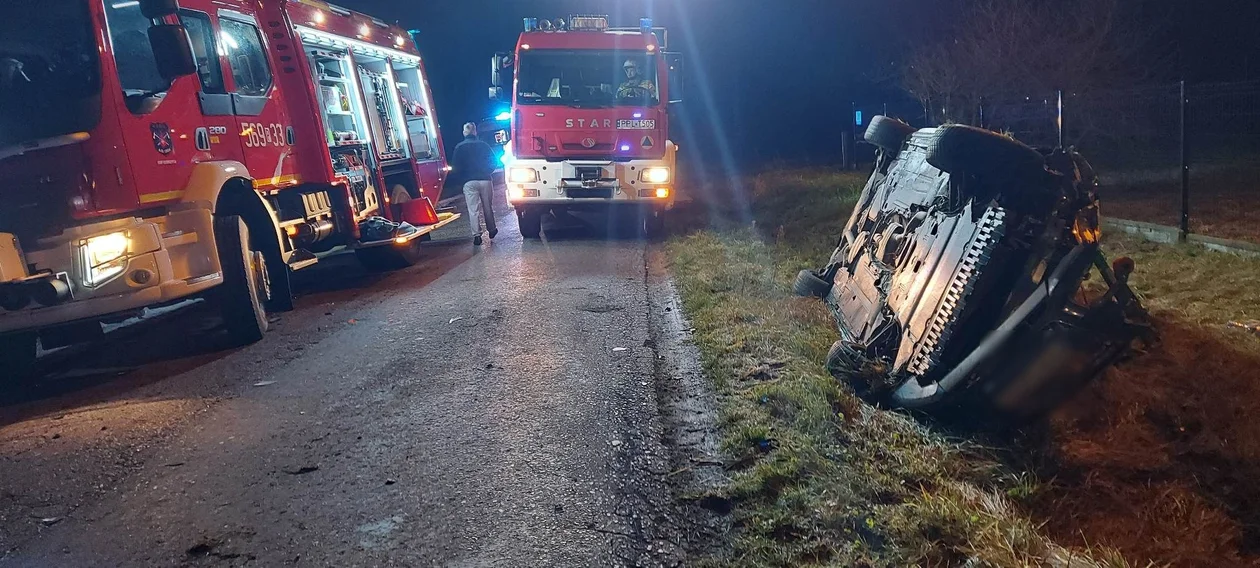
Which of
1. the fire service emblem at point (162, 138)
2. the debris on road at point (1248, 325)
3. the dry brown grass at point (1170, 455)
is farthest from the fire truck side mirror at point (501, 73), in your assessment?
the debris on road at point (1248, 325)

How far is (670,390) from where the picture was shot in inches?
210

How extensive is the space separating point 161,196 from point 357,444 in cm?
308

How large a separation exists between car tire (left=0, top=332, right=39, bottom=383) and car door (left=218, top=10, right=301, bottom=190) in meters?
2.18

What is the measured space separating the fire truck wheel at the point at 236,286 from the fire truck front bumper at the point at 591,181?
5092mm

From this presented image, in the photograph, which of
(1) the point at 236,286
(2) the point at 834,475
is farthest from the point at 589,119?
(2) the point at 834,475

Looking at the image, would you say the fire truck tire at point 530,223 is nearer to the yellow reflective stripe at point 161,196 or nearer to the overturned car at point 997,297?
the yellow reflective stripe at point 161,196

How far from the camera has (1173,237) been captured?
27.1 ft

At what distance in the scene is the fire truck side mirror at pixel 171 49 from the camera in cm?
628

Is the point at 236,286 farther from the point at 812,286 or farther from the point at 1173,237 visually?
the point at 1173,237

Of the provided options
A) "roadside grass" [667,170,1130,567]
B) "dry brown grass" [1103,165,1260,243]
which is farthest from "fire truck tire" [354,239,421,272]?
"dry brown grass" [1103,165,1260,243]

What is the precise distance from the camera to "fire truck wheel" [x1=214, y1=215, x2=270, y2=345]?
23.0 feet

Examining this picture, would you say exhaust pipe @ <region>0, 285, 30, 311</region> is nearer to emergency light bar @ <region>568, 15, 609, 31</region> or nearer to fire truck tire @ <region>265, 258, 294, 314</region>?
fire truck tire @ <region>265, 258, 294, 314</region>

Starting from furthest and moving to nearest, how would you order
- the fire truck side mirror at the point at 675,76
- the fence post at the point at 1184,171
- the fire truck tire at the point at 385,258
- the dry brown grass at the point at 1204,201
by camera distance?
the fire truck side mirror at the point at 675,76 → the fire truck tire at the point at 385,258 → the dry brown grass at the point at 1204,201 → the fence post at the point at 1184,171

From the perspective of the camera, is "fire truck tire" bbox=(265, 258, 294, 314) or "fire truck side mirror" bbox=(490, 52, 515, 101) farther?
"fire truck side mirror" bbox=(490, 52, 515, 101)
